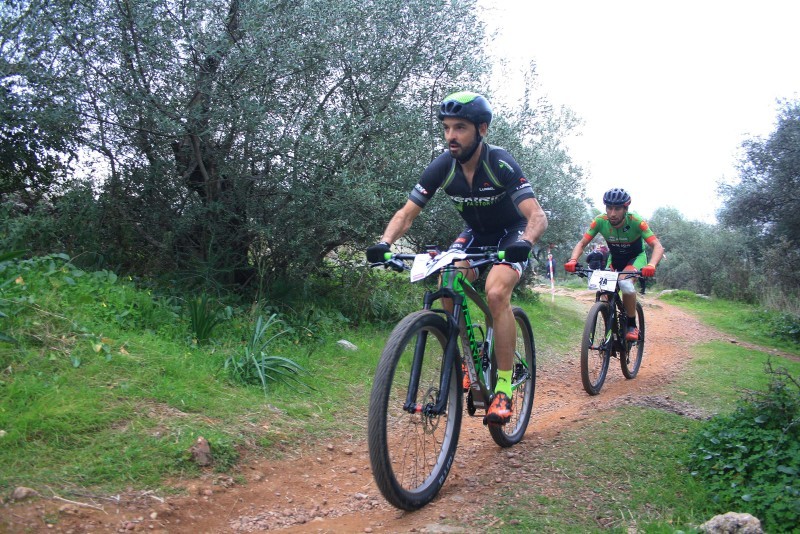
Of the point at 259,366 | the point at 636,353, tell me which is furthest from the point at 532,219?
the point at 636,353

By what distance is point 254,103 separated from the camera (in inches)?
253

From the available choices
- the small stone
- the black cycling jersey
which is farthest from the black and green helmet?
the small stone

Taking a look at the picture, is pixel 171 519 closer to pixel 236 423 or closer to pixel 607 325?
pixel 236 423

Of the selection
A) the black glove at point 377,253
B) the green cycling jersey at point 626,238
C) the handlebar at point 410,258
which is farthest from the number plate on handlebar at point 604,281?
the black glove at point 377,253

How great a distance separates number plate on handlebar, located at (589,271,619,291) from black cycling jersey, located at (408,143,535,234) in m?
3.14

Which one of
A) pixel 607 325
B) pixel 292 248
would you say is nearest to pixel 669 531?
pixel 607 325

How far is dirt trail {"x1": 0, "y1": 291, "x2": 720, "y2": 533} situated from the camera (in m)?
3.26

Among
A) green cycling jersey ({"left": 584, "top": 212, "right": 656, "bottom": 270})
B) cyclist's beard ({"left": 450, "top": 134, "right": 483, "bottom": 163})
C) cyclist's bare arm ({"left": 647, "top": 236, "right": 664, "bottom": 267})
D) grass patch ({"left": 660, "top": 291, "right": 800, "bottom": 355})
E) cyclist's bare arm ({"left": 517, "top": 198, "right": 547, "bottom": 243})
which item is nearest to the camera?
cyclist's bare arm ({"left": 517, "top": 198, "right": 547, "bottom": 243})

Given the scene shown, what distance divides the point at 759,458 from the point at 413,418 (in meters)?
2.16

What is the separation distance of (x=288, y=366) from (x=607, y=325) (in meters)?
4.00

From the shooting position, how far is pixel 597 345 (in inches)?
290

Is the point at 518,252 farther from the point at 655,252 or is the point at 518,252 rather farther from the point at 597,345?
the point at 655,252

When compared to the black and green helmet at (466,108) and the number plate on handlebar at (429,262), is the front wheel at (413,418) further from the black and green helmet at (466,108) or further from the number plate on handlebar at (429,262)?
the black and green helmet at (466,108)

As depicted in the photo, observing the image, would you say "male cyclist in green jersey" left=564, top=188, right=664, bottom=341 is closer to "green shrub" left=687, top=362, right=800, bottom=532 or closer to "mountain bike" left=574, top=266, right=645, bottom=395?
"mountain bike" left=574, top=266, right=645, bottom=395
